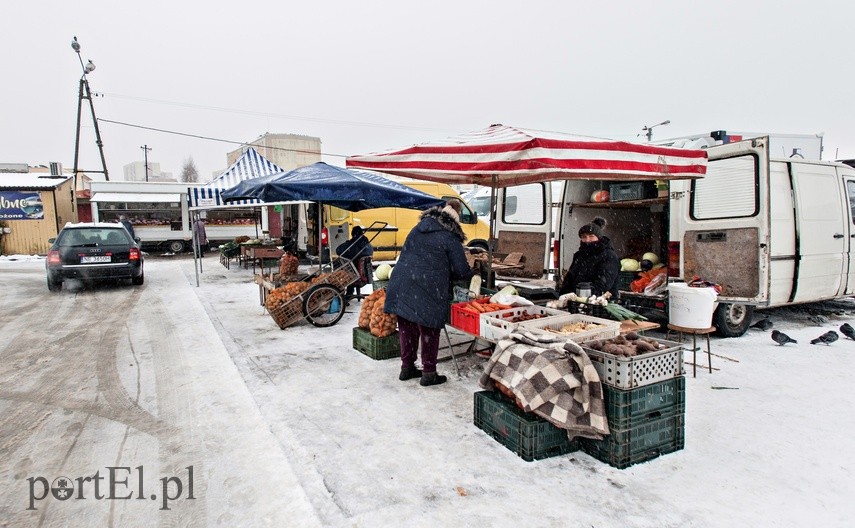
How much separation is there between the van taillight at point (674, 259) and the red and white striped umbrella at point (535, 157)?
181cm

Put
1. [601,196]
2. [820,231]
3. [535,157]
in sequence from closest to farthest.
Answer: [535,157], [820,231], [601,196]

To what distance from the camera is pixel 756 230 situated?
552 cm

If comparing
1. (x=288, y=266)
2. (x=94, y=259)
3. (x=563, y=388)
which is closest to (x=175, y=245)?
(x=94, y=259)

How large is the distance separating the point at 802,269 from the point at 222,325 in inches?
326

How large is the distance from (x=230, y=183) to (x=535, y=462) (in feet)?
34.9

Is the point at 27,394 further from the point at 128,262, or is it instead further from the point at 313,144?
the point at 313,144

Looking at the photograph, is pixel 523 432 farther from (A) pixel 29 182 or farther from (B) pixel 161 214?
(A) pixel 29 182

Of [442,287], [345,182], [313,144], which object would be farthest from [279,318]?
[313,144]

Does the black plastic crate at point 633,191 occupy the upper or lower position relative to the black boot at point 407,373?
upper

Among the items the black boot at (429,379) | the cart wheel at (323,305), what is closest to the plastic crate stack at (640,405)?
the black boot at (429,379)

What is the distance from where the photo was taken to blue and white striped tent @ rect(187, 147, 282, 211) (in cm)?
1059

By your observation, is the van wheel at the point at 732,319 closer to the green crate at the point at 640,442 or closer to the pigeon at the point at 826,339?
the pigeon at the point at 826,339

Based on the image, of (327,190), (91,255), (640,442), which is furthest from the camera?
(91,255)

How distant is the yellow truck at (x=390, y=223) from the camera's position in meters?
13.0
